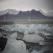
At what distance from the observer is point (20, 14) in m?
1.26

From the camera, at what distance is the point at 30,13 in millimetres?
1252

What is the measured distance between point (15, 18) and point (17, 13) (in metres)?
0.06

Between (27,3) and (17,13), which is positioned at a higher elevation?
(27,3)

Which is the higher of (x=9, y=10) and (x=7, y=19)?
(x=9, y=10)

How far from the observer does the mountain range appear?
1248 millimetres

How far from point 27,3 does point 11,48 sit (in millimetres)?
556

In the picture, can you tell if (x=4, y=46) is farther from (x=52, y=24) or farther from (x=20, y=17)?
(x=52, y=24)

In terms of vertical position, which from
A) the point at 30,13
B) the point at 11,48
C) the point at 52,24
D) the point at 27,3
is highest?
the point at 27,3

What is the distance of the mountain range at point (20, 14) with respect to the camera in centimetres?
125

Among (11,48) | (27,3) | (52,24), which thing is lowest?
(11,48)

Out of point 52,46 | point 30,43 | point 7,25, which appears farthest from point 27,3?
point 52,46

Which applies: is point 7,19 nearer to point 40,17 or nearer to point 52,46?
point 40,17

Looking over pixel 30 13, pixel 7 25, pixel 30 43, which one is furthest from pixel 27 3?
pixel 30 43

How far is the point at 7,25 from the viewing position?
4.09 ft
